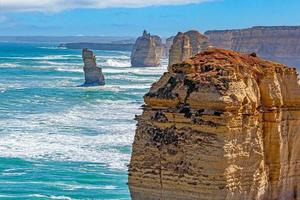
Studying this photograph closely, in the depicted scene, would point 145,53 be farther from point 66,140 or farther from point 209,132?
point 209,132

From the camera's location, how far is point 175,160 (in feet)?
41.9

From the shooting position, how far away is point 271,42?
150750mm

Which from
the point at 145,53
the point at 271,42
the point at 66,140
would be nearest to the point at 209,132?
the point at 66,140

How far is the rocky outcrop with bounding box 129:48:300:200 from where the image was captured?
12445 millimetres

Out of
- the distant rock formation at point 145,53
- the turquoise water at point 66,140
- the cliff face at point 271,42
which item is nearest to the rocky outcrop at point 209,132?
the turquoise water at point 66,140

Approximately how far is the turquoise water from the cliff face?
224 feet

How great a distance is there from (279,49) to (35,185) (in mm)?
123259

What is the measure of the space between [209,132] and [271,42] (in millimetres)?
140838

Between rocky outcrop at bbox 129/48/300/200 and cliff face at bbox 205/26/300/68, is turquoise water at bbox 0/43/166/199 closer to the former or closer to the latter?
rocky outcrop at bbox 129/48/300/200

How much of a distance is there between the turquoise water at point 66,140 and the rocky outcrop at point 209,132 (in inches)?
221

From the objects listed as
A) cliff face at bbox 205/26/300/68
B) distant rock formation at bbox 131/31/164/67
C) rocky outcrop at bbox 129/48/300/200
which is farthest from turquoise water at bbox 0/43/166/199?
cliff face at bbox 205/26/300/68

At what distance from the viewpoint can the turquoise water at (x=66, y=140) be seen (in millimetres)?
30500

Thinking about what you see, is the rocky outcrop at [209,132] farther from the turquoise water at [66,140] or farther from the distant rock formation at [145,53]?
the distant rock formation at [145,53]

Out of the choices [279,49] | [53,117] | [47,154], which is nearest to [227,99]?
[47,154]
